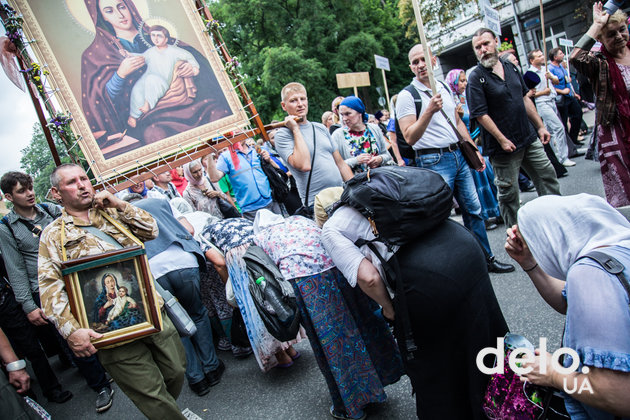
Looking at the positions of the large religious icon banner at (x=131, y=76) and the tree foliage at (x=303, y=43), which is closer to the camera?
the large religious icon banner at (x=131, y=76)

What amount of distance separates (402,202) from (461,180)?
240 cm

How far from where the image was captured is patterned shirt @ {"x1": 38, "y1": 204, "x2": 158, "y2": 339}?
7.84ft

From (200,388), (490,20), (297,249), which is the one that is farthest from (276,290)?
(490,20)

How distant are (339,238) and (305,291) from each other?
24.9 inches

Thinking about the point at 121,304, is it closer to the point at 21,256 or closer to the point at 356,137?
the point at 21,256

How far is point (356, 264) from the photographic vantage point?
2146 millimetres

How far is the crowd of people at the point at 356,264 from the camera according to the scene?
157 centimetres

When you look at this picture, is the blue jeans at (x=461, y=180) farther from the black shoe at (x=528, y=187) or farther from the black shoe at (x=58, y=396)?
A: the black shoe at (x=58, y=396)

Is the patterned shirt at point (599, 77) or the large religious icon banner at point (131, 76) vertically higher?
the large religious icon banner at point (131, 76)

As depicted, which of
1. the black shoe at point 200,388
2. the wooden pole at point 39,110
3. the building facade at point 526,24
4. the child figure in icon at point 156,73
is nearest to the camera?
the wooden pole at point 39,110

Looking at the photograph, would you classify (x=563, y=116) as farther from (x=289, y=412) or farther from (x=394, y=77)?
(x=394, y=77)

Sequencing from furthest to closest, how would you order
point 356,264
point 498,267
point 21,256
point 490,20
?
1. point 490,20
2. point 498,267
3. point 21,256
4. point 356,264

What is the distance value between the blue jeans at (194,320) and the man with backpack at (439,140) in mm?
2358

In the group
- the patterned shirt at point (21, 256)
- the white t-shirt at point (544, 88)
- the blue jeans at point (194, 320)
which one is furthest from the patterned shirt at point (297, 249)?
the white t-shirt at point (544, 88)
